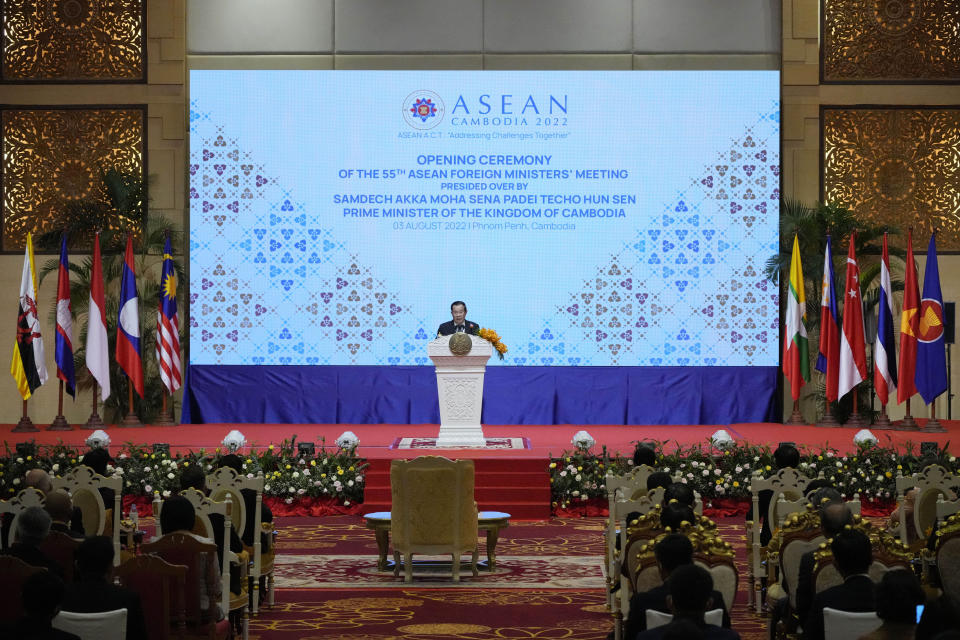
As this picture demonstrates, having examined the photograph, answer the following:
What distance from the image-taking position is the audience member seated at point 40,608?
3.40m

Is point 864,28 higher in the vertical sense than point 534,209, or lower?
higher

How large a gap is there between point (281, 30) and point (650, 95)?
4796mm

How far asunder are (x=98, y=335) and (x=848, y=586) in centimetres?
1115

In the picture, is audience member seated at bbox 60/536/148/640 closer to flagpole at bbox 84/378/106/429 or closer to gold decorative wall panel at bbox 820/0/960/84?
flagpole at bbox 84/378/106/429

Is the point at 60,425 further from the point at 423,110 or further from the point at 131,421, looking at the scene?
the point at 423,110

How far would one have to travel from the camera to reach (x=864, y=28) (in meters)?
15.0

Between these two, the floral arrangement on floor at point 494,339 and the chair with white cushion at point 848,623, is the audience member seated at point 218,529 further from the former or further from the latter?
the floral arrangement on floor at point 494,339

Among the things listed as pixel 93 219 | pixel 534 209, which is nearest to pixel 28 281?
pixel 93 219

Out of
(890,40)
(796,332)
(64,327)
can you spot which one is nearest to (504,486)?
(796,332)

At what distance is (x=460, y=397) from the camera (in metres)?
11.1

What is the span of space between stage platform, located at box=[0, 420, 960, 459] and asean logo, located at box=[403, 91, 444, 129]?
3722 mm

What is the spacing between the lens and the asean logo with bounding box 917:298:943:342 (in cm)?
1289

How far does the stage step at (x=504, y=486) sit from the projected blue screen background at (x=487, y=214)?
4.13 m

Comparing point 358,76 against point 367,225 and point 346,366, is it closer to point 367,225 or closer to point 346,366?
point 367,225
